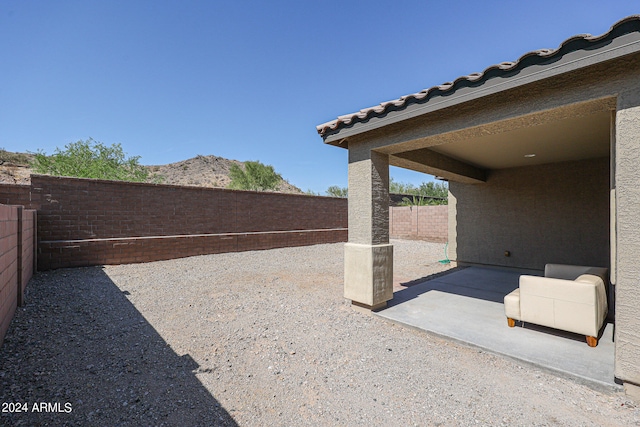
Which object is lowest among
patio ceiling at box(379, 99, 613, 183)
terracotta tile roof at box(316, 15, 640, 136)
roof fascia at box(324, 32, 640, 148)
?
patio ceiling at box(379, 99, 613, 183)

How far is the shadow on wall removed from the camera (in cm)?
206

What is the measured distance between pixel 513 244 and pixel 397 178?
31.9 metres

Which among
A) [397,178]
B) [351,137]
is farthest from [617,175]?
[397,178]

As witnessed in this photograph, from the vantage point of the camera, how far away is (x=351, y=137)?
4391 mm

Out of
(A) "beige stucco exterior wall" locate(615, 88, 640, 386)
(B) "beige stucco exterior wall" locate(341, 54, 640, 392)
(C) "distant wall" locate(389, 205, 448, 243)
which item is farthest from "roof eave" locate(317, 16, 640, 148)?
(C) "distant wall" locate(389, 205, 448, 243)

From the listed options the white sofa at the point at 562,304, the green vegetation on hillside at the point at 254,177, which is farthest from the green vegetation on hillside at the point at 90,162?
the white sofa at the point at 562,304

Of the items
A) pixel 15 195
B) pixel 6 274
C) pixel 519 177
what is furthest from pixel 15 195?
pixel 519 177

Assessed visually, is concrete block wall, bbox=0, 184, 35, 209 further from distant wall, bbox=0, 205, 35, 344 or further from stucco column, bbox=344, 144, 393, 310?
stucco column, bbox=344, 144, 393, 310

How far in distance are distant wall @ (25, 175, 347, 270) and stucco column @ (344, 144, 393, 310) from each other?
7.22 m

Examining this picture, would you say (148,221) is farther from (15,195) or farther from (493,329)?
(493,329)

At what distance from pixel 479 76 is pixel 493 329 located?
3170mm

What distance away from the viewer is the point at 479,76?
293cm

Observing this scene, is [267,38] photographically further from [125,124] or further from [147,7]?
[125,124]

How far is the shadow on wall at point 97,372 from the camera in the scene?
2.06 meters
